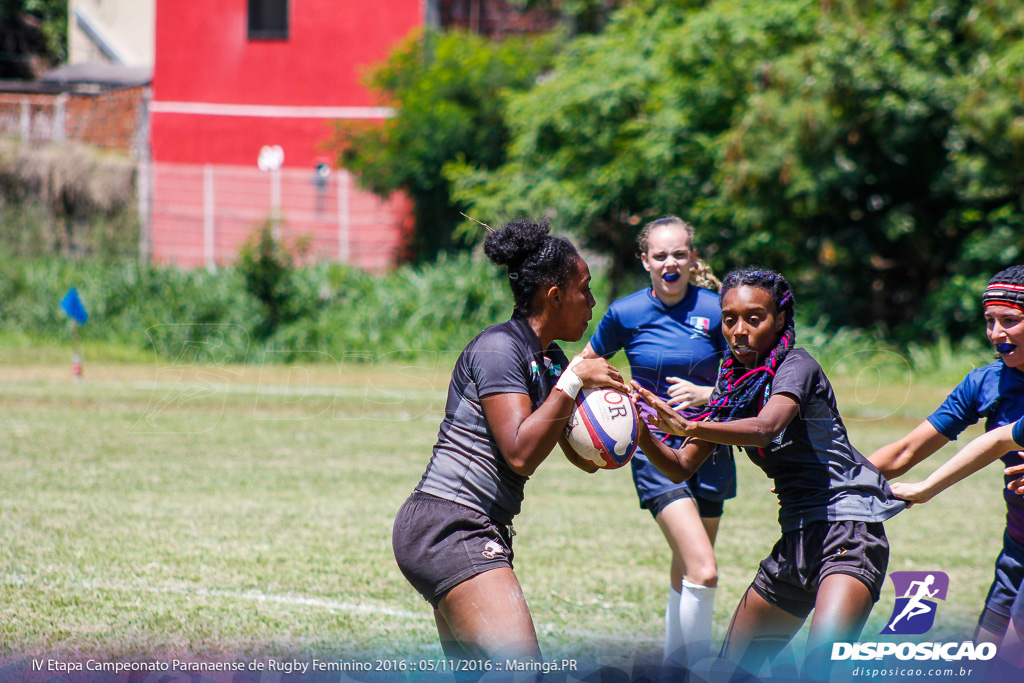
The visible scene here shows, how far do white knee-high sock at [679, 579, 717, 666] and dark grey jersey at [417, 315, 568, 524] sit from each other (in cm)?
Result: 193

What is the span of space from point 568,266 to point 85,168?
2363 centimetres

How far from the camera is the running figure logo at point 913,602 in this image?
15.4ft

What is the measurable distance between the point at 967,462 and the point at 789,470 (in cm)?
73

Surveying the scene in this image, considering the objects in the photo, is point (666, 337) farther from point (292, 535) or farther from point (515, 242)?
point (292, 535)

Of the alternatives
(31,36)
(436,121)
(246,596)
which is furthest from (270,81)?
(246,596)

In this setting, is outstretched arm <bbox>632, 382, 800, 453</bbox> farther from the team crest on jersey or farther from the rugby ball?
the team crest on jersey

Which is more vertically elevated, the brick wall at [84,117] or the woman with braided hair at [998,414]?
the brick wall at [84,117]

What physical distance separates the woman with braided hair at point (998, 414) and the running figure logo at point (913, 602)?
0.29m

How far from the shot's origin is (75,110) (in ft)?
91.1

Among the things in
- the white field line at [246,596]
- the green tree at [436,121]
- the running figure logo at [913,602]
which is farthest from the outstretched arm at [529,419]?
the green tree at [436,121]

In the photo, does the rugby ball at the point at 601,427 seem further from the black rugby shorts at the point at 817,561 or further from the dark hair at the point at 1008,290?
the dark hair at the point at 1008,290

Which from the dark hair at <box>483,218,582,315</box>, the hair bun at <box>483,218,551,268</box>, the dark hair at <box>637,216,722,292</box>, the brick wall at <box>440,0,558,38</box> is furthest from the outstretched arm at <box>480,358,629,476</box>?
the brick wall at <box>440,0,558,38</box>

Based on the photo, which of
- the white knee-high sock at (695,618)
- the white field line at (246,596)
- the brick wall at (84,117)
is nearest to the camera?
the white knee-high sock at (695,618)

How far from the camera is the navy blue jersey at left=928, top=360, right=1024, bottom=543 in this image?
434 cm
